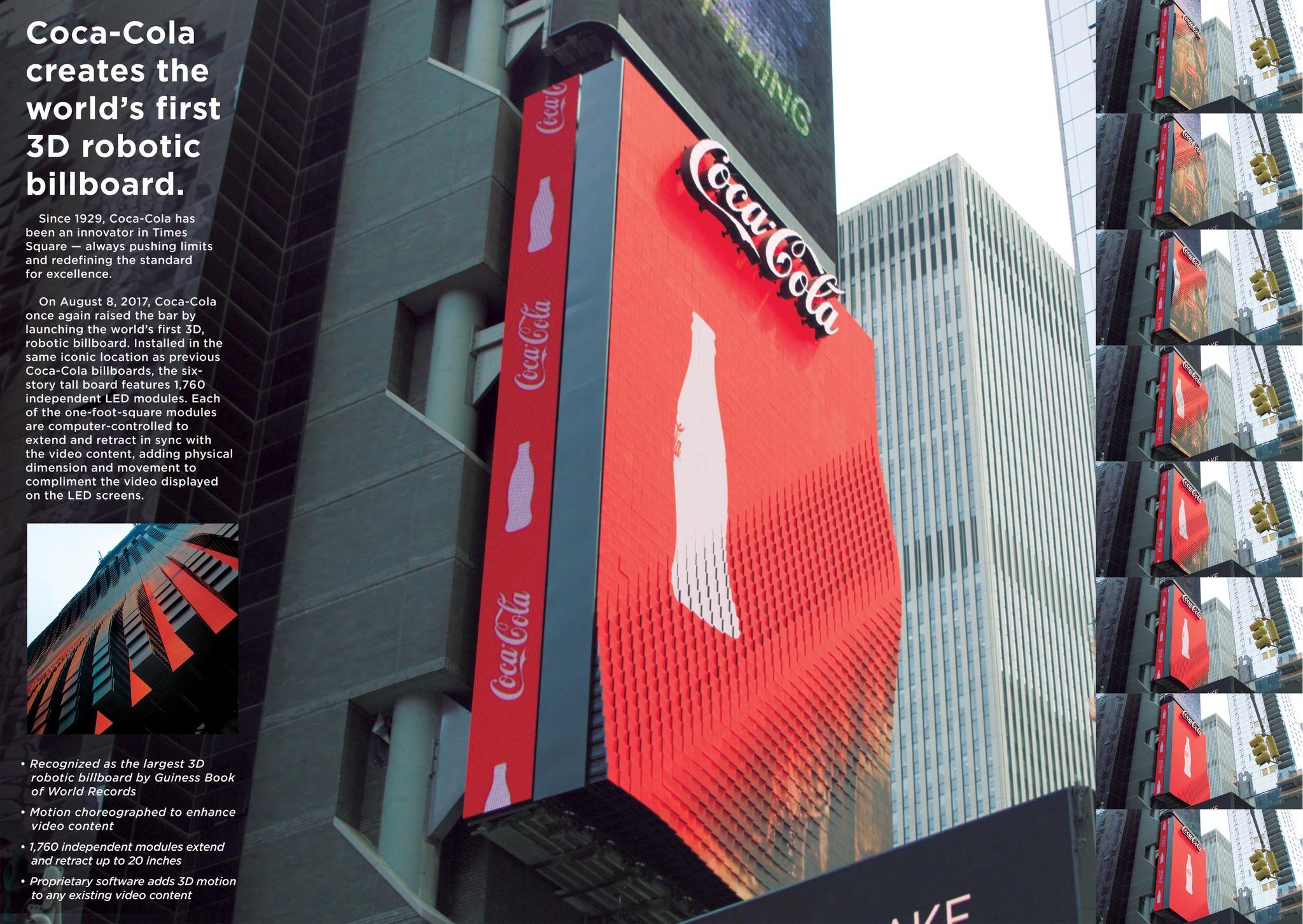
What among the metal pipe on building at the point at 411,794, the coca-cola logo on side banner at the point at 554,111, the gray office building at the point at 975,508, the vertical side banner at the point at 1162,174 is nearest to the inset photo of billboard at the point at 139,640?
the metal pipe on building at the point at 411,794

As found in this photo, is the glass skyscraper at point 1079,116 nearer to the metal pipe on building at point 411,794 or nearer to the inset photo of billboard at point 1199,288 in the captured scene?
the inset photo of billboard at point 1199,288

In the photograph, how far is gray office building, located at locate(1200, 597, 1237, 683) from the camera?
38969 mm

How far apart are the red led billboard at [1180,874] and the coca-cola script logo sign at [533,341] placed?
2687 cm

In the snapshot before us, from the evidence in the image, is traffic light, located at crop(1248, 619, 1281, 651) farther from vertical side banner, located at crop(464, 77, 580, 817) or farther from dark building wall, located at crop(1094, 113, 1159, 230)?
vertical side banner, located at crop(464, 77, 580, 817)

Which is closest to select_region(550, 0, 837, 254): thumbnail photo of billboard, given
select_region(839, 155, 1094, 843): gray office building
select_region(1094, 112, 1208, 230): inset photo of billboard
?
select_region(1094, 112, 1208, 230): inset photo of billboard

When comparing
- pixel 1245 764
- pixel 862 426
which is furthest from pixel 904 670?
pixel 1245 764

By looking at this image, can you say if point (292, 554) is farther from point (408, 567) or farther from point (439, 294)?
point (439, 294)

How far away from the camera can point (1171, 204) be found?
43000mm

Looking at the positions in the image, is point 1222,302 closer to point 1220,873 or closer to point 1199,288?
point 1199,288

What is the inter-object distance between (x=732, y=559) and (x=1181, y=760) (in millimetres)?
23811

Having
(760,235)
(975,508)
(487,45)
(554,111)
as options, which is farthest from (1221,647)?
(975,508)

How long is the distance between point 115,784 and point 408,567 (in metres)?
10.7

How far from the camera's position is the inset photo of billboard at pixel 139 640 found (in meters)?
54.4

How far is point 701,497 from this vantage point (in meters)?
59.5
